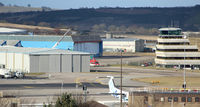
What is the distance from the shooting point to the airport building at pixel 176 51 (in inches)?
5017

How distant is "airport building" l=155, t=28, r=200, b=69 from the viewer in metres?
127

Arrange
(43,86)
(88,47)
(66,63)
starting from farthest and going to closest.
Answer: (88,47) → (66,63) → (43,86)

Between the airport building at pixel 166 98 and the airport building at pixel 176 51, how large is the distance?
66.6 meters

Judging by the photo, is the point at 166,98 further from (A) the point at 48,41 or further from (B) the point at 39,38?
(B) the point at 39,38

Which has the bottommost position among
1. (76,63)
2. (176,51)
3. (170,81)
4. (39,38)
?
(170,81)

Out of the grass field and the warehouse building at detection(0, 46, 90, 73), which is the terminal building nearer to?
the warehouse building at detection(0, 46, 90, 73)

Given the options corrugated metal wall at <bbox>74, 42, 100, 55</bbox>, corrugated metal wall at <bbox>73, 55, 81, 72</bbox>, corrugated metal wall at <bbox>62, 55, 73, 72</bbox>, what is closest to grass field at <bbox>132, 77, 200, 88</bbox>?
corrugated metal wall at <bbox>73, 55, 81, 72</bbox>

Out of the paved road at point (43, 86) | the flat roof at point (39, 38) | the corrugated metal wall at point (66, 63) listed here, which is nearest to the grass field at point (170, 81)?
the paved road at point (43, 86)

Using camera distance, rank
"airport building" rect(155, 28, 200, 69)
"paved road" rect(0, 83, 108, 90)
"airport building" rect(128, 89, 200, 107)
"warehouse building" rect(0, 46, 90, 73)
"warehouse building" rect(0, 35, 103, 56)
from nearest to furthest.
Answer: "airport building" rect(128, 89, 200, 107) < "paved road" rect(0, 83, 108, 90) < "warehouse building" rect(0, 46, 90, 73) < "airport building" rect(155, 28, 200, 69) < "warehouse building" rect(0, 35, 103, 56)

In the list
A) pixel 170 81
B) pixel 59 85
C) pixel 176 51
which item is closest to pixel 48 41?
pixel 176 51

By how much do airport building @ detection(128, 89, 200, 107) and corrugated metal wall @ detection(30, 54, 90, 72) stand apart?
4869 centimetres

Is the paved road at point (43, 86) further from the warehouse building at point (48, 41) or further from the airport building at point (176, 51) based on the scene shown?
the warehouse building at point (48, 41)

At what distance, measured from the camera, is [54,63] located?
108 m

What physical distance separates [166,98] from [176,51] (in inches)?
2687
